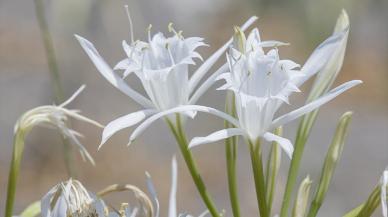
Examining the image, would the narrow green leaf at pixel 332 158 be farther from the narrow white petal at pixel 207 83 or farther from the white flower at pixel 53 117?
the white flower at pixel 53 117

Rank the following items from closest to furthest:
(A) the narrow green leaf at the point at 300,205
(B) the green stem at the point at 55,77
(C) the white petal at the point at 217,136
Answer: (C) the white petal at the point at 217,136
(A) the narrow green leaf at the point at 300,205
(B) the green stem at the point at 55,77

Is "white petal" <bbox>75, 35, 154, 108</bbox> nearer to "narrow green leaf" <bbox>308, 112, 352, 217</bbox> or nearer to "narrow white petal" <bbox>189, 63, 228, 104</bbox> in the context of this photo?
"narrow white petal" <bbox>189, 63, 228, 104</bbox>

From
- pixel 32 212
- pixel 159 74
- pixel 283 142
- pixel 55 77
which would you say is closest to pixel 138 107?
pixel 55 77

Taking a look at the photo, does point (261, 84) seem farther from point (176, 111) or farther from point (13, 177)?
point (13, 177)

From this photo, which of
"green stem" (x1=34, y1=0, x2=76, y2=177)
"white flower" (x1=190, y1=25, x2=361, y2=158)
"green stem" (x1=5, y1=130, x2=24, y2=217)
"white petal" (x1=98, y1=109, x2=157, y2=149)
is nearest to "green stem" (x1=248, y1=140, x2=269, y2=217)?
"white flower" (x1=190, y1=25, x2=361, y2=158)

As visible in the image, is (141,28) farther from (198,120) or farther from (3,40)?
(198,120)

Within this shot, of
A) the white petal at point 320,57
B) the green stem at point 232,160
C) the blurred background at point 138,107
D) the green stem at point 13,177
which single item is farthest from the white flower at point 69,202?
the blurred background at point 138,107
